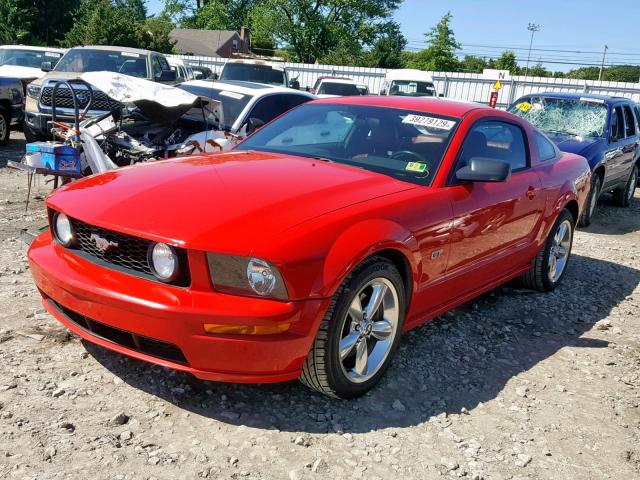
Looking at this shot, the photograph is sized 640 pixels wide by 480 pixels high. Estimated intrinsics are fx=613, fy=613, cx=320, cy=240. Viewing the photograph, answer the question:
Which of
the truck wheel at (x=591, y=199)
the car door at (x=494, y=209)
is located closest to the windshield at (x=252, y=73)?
the truck wheel at (x=591, y=199)

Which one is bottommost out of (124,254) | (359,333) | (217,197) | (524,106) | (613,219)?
(613,219)

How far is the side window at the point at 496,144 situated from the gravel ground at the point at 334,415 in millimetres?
1249

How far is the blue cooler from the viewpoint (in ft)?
17.7

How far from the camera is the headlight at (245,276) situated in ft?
8.75

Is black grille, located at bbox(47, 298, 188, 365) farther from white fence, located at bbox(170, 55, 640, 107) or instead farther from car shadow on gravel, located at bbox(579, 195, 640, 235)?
white fence, located at bbox(170, 55, 640, 107)

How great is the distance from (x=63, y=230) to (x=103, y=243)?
42 centimetres

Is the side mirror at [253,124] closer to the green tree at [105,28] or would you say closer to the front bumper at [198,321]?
the front bumper at [198,321]

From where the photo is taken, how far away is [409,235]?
328 centimetres

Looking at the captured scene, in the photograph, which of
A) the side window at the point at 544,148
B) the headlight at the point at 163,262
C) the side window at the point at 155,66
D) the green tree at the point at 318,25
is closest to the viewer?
the headlight at the point at 163,262

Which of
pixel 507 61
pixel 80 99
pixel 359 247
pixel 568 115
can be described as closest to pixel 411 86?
pixel 568 115

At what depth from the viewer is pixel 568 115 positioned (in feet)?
29.6

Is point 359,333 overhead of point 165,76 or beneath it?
beneath

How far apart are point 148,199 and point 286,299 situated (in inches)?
35.2

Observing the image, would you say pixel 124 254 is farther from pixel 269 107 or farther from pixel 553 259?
pixel 269 107
